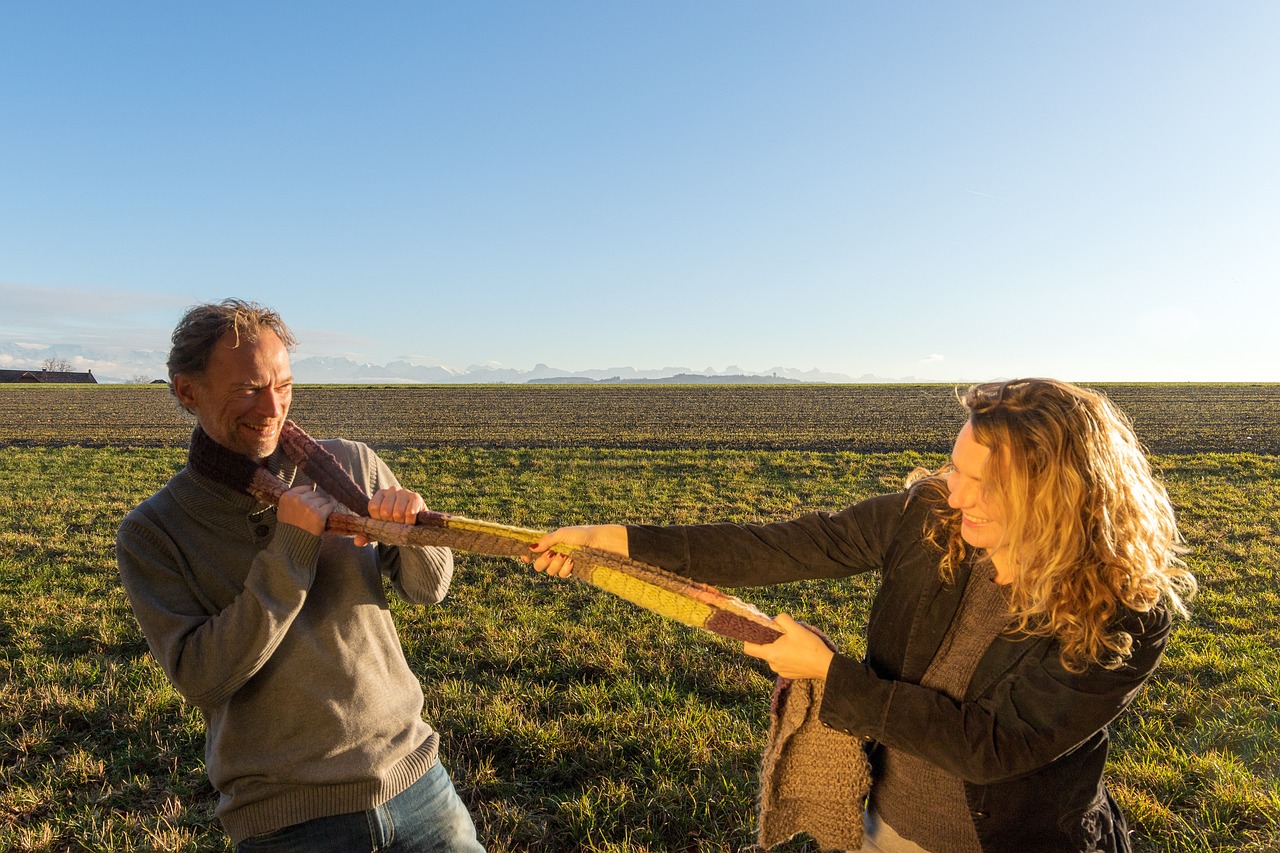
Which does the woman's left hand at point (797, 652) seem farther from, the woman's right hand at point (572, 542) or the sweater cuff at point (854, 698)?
the woman's right hand at point (572, 542)

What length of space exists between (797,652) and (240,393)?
2.14m

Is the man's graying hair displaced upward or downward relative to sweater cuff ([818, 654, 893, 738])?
upward

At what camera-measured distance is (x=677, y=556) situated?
280 centimetres

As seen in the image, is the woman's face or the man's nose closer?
the woman's face

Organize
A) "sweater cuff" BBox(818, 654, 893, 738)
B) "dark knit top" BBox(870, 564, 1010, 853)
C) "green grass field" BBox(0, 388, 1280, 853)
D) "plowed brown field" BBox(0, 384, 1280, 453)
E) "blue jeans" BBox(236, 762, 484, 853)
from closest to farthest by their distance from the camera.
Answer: "sweater cuff" BBox(818, 654, 893, 738)
"dark knit top" BBox(870, 564, 1010, 853)
"blue jeans" BBox(236, 762, 484, 853)
"green grass field" BBox(0, 388, 1280, 853)
"plowed brown field" BBox(0, 384, 1280, 453)

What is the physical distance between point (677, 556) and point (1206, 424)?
109 ft

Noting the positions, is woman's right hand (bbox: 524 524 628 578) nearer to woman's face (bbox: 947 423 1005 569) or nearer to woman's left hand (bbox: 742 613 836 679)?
woman's left hand (bbox: 742 613 836 679)

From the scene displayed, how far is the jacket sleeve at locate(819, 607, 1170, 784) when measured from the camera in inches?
79.3

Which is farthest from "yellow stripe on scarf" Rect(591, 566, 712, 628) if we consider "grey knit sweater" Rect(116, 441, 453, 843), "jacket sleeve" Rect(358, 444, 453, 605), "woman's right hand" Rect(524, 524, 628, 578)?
"grey knit sweater" Rect(116, 441, 453, 843)

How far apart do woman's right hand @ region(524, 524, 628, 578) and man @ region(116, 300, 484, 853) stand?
1.72ft

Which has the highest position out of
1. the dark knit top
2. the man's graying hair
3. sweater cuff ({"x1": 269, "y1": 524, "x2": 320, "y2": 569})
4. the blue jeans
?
the man's graying hair

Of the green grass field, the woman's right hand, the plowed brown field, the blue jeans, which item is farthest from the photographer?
the plowed brown field

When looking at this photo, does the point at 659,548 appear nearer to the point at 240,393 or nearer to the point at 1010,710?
the point at 1010,710

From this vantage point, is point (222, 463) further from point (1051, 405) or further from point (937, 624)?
point (1051, 405)
